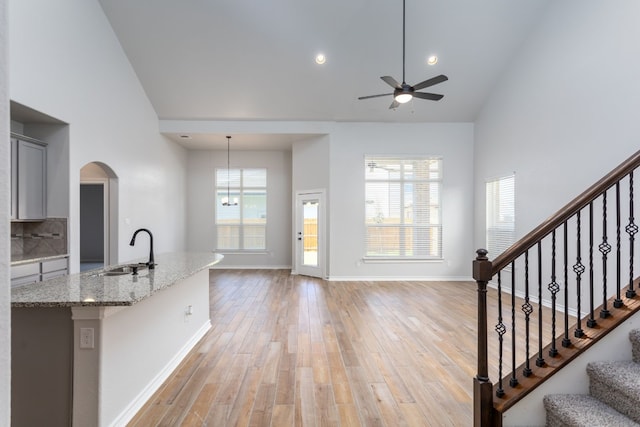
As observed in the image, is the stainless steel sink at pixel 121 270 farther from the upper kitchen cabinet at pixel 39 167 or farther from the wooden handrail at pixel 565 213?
the wooden handrail at pixel 565 213

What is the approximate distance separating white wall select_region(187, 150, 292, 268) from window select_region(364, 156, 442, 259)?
2621 mm

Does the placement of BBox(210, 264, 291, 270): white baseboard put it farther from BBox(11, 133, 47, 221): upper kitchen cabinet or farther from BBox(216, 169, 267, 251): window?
BBox(11, 133, 47, 221): upper kitchen cabinet

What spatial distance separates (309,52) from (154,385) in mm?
5465

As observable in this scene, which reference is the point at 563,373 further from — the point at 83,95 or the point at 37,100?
the point at 83,95

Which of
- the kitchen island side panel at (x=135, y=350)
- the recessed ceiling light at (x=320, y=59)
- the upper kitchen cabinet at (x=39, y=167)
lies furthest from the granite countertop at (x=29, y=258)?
the recessed ceiling light at (x=320, y=59)

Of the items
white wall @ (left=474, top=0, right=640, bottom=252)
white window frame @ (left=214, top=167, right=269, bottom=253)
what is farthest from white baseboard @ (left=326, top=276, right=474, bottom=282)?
white window frame @ (left=214, top=167, right=269, bottom=253)

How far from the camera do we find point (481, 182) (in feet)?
23.3

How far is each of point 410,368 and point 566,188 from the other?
3.64m

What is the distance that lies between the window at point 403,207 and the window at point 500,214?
1021 millimetres

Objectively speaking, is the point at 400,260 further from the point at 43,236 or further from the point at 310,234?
the point at 43,236

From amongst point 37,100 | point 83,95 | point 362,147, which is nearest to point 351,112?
point 362,147

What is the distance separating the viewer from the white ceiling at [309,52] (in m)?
5.30

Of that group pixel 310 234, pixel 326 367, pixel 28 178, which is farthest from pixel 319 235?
pixel 28 178

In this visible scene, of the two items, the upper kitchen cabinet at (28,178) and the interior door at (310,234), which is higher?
the upper kitchen cabinet at (28,178)
